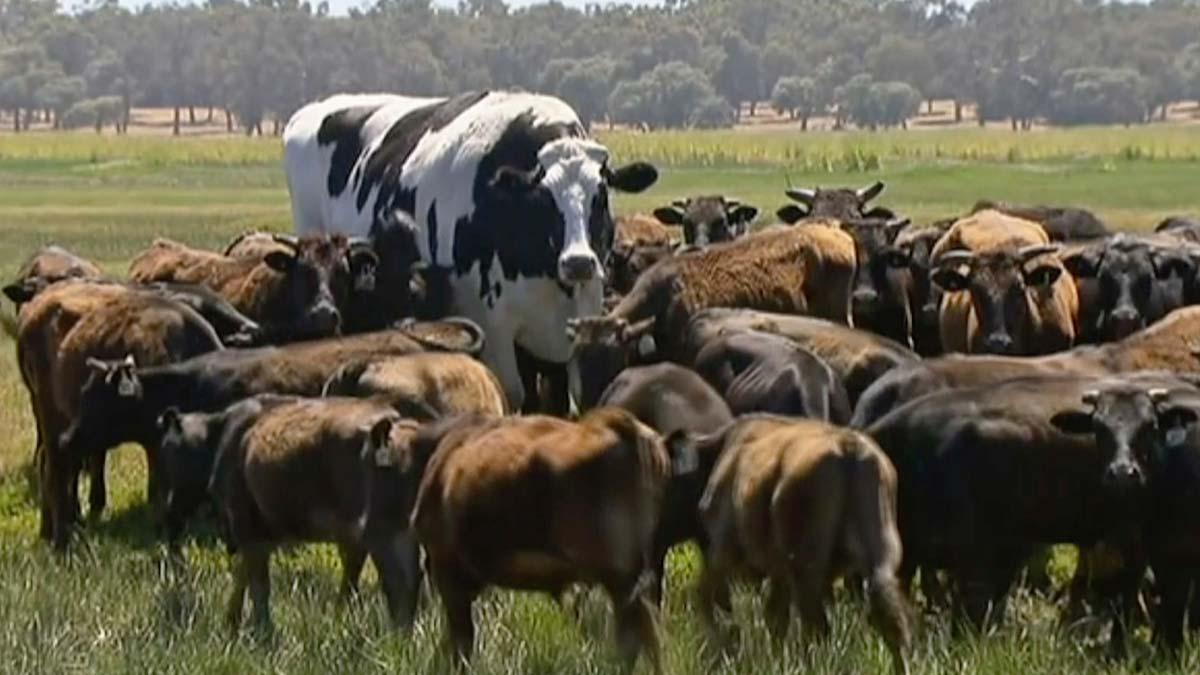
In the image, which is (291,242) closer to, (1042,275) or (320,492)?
(1042,275)

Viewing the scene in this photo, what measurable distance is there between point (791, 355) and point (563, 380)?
4463 millimetres

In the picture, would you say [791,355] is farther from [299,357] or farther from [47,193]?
[47,193]

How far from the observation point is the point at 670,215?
2172 cm

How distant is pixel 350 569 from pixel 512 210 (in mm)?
5994

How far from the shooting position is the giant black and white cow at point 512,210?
17.3 meters

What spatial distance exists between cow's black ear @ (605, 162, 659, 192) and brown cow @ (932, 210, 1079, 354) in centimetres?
235

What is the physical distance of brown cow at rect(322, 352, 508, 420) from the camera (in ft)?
42.1

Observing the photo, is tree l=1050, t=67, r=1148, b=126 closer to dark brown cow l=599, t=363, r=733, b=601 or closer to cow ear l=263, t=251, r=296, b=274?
cow ear l=263, t=251, r=296, b=274

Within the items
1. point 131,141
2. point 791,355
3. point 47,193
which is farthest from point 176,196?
point 791,355

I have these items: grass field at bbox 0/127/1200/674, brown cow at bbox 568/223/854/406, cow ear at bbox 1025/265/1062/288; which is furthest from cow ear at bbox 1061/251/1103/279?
grass field at bbox 0/127/1200/674

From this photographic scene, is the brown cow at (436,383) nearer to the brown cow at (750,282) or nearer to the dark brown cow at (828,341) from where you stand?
the dark brown cow at (828,341)

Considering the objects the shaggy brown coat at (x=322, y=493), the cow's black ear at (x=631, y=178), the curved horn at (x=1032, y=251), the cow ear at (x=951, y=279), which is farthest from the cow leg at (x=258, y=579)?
the cow's black ear at (x=631, y=178)

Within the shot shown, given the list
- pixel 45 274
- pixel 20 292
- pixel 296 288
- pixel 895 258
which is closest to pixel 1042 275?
pixel 895 258

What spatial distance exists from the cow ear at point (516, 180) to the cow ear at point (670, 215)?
4.20m
